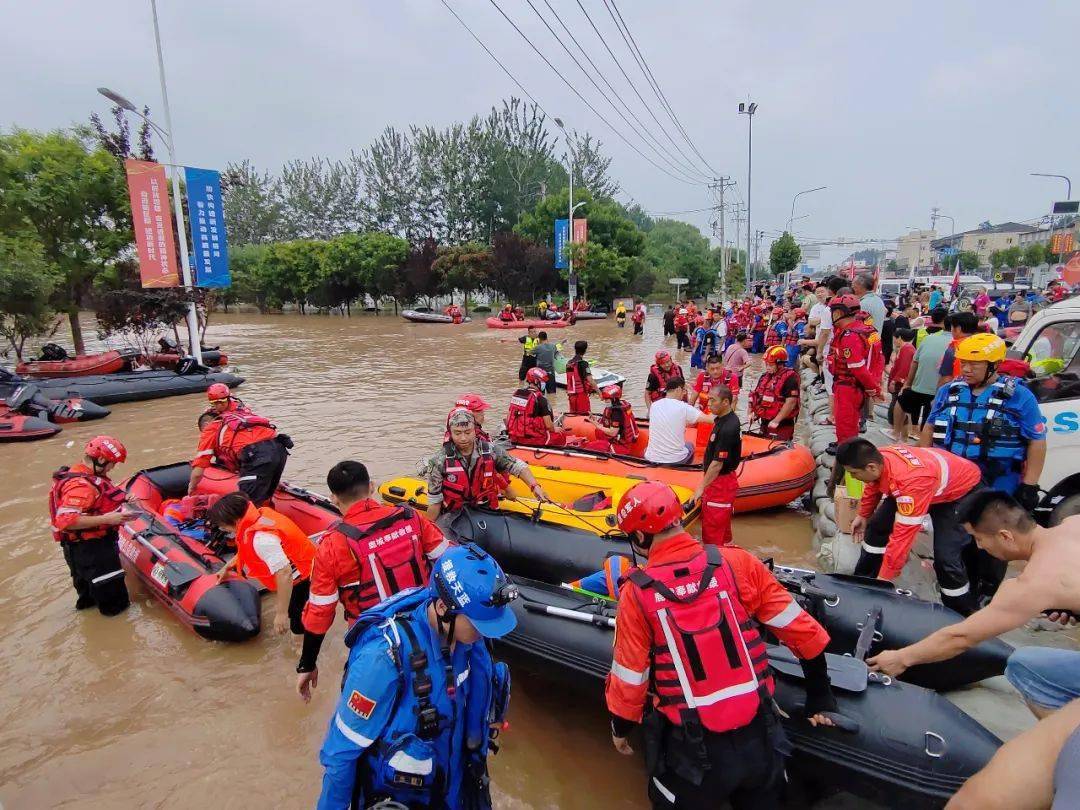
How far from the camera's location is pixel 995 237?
3346 inches

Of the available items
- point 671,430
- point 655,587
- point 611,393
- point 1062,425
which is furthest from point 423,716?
point 611,393

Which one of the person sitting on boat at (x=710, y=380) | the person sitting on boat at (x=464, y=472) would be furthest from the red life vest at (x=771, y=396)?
the person sitting on boat at (x=464, y=472)

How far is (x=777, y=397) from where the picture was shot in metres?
6.61

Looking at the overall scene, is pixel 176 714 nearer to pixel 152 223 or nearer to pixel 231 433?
pixel 231 433

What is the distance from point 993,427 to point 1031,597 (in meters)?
2.30

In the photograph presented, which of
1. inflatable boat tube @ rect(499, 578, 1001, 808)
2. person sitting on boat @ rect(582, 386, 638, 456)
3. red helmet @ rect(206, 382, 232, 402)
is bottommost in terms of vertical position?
inflatable boat tube @ rect(499, 578, 1001, 808)

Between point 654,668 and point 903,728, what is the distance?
118cm

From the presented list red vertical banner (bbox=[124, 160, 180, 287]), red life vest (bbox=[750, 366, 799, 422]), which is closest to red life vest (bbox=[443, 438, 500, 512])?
Result: red life vest (bbox=[750, 366, 799, 422])

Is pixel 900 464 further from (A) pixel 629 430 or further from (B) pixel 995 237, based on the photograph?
(B) pixel 995 237

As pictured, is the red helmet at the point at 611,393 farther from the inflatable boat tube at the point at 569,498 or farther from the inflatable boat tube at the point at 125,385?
the inflatable boat tube at the point at 125,385

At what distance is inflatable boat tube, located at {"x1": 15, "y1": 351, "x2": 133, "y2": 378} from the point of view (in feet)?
43.8

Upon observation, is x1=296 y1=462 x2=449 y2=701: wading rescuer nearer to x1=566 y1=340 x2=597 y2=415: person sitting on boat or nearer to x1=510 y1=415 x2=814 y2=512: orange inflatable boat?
x1=510 y1=415 x2=814 y2=512: orange inflatable boat

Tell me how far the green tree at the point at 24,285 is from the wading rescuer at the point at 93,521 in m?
11.5

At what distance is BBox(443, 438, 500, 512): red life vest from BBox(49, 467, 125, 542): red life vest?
227cm
